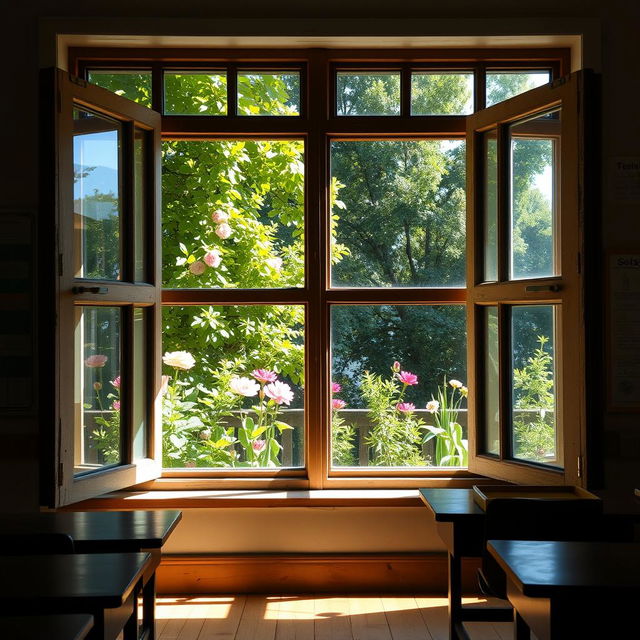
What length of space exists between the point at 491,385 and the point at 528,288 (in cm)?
56

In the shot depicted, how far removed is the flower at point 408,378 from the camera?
4.45m

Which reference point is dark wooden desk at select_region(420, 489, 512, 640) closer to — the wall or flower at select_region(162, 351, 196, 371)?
the wall

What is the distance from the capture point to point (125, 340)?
13.5 ft

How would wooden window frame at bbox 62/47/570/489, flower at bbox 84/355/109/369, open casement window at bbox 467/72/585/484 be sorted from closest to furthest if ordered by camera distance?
open casement window at bbox 467/72/585/484
flower at bbox 84/355/109/369
wooden window frame at bbox 62/47/570/489

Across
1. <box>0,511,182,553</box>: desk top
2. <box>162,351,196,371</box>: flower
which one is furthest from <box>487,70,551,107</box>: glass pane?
<box>0,511,182,553</box>: desk top

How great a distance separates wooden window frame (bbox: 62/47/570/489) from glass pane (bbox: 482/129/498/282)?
0.21 m

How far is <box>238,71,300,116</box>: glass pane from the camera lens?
4.43 meters
